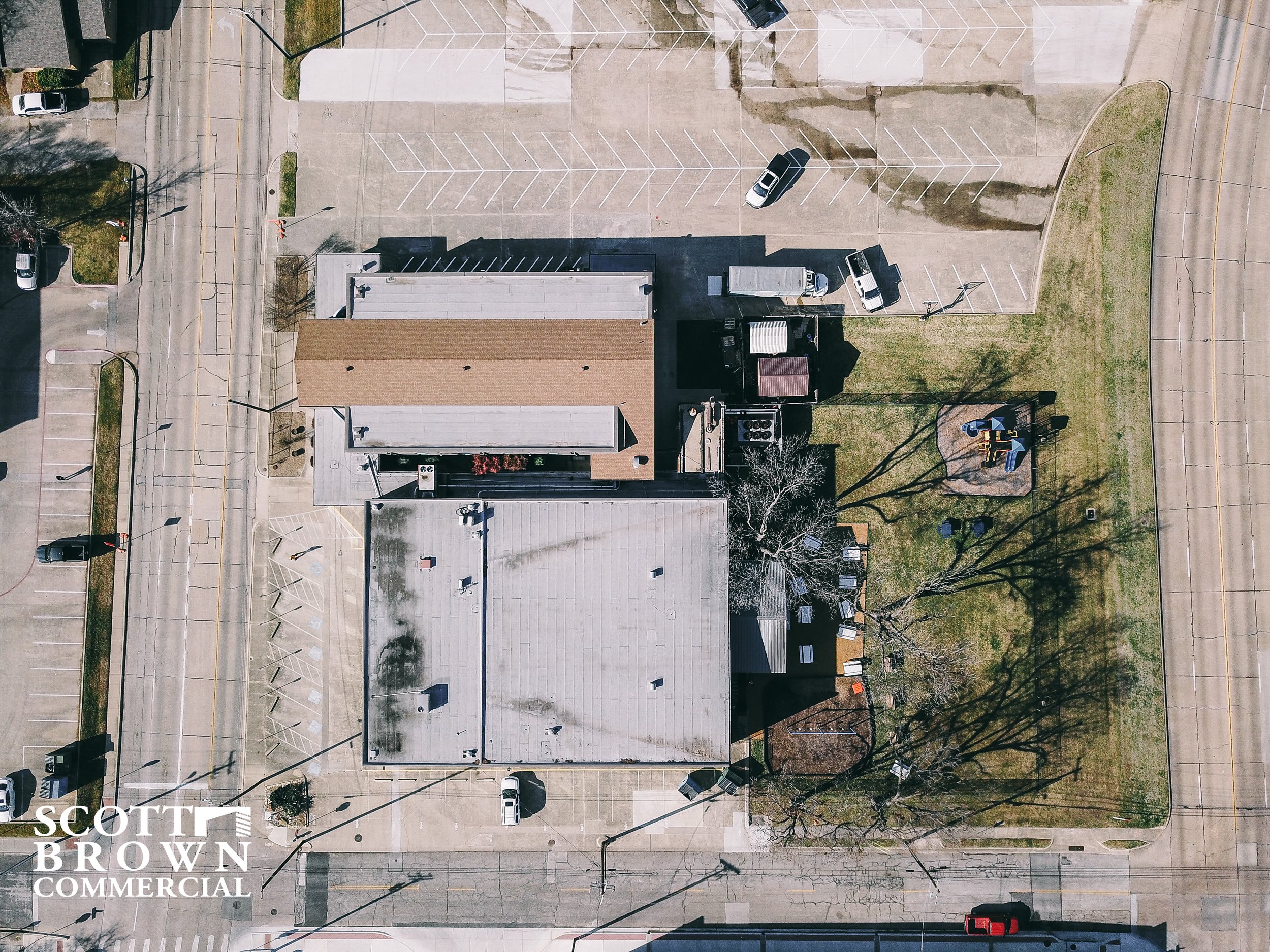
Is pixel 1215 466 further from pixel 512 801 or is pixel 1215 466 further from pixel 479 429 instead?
pixel 512 801

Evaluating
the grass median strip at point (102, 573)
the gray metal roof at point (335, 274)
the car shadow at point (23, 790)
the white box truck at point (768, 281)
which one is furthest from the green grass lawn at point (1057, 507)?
the car shadow at point (23, 790)

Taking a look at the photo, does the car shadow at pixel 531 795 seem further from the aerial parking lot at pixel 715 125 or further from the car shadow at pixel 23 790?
the aerial parking lot at pixel 715 125

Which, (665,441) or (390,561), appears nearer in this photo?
(390,561)

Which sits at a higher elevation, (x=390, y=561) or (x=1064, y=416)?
(x=1064, y=416)

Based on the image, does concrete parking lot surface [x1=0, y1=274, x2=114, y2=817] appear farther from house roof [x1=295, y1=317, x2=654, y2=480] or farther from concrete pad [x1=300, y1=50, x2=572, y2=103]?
concrete pad [x1=300, y1=50, x2=572, y2=103]

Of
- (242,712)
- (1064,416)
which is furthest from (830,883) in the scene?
(242,712)

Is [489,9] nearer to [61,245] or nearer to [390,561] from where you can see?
[61,245]

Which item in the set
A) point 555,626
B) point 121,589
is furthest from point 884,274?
point 121,589
